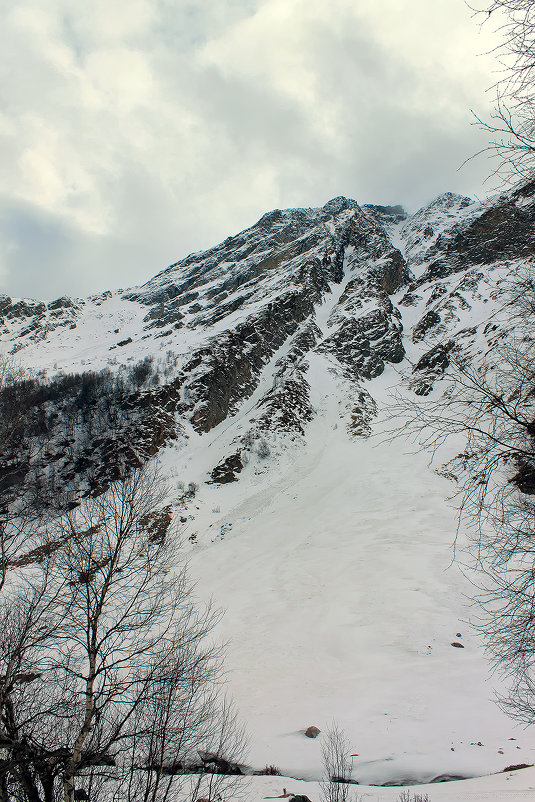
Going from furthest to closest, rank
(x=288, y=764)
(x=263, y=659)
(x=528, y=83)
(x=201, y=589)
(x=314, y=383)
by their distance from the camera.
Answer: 1. (x=314, y=383)
2. (x=201, y=589)
3. (x=263, y=659)
4. (x=288, y=764)
5. (x=528, y=83)

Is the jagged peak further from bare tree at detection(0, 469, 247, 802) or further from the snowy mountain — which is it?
bare tree at detection(0, 469, 247, 802)

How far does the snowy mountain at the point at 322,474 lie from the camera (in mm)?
7898

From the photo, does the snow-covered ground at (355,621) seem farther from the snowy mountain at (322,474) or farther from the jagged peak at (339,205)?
the jagged peak at (339,205)

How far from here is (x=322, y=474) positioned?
95.3 feet

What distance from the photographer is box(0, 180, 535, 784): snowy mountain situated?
A: 7898 mm

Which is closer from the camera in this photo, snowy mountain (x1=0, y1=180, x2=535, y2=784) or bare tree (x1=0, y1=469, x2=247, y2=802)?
bare tree (x1=0, y1=469, x2=247, y2=802)

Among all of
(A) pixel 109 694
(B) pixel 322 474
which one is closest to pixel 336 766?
(A) pixel 109 694

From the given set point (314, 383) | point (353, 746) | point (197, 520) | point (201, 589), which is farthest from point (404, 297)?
point (353, 746)

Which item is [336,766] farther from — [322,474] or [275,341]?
[275,341]

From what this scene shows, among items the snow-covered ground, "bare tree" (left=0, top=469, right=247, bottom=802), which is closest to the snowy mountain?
the snow-covered ground

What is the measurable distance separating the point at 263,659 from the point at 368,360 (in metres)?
43.1

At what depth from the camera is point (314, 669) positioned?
11102 mm

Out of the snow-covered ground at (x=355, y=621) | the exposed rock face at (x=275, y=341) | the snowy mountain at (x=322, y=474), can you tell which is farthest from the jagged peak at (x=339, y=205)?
the snow-covered ground at (x=355, y=621)

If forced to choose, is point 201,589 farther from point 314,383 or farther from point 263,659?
point 314,383
